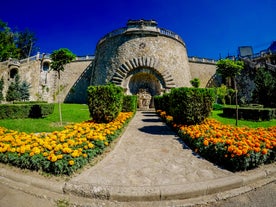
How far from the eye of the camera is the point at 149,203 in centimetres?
296

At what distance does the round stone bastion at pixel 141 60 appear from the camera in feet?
67.9

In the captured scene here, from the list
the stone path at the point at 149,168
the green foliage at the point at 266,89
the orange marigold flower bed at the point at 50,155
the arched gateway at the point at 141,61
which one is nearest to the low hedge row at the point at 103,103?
Answer: the stone path at the point at 149,168

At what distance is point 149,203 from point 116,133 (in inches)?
144

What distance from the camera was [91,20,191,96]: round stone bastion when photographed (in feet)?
67.9

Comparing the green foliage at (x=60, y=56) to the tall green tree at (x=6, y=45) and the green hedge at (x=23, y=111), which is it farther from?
the tall green tree at (x=6, y=45)

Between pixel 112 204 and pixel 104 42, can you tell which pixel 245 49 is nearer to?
pixel 104 42

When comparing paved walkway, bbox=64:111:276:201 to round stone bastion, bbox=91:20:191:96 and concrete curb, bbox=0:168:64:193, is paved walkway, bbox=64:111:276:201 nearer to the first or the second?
concrete curb, bbox=0:168:64:193

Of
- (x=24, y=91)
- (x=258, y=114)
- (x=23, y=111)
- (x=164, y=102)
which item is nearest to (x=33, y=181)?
(x=23, y=111)

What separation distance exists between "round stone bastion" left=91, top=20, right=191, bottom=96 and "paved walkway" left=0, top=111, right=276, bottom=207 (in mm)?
16557

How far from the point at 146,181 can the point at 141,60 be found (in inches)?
725

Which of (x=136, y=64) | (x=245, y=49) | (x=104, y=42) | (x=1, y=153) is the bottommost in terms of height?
(x=1, y=153)

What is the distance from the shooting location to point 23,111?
11445 millimetres

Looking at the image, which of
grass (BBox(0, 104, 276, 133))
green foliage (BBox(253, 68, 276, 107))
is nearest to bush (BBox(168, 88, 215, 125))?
grass (BBox(0, 104, 276, 133))

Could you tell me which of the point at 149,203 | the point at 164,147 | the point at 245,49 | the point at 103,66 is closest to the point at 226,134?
the point at 164,147
